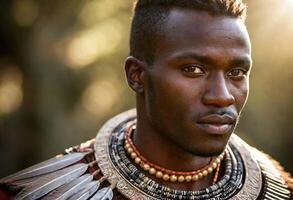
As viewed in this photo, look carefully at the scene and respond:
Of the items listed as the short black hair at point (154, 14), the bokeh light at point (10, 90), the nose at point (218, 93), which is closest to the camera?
the nose at point (218, 93)

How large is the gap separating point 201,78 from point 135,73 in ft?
2.07

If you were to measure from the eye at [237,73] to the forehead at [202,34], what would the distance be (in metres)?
0.12

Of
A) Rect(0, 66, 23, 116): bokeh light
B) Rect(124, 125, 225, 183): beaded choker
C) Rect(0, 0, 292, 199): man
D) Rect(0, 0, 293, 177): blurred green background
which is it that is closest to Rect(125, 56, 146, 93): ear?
Rect(0, 0, 292, 199): man

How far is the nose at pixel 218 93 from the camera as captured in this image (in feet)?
13.1

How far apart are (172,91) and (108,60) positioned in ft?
31.0

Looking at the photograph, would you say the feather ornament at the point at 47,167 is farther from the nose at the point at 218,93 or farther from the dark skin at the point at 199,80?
the nose at the point at 218,93

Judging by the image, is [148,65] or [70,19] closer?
[148,65]

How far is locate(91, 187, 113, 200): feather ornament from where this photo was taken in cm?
422

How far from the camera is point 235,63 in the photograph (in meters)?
4.13

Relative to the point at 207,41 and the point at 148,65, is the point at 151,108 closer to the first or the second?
the point at 148,65

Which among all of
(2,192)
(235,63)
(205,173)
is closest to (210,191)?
(205,173)

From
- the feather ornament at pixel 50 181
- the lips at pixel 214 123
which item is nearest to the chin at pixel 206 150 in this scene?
the lips at pixel 214 123

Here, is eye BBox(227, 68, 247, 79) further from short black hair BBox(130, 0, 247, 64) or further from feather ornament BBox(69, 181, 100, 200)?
feather ornament BBox(69, 181, 100, 200)

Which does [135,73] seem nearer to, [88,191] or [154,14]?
[154,14]
